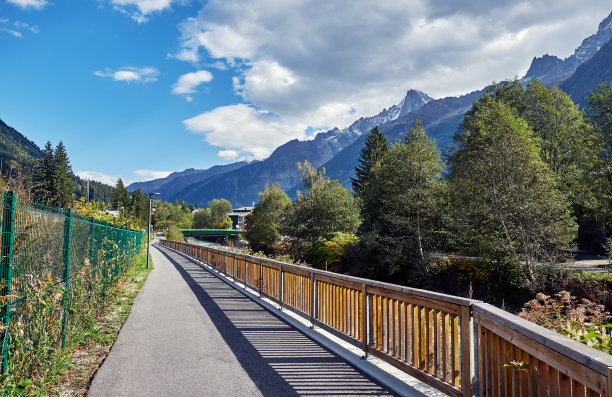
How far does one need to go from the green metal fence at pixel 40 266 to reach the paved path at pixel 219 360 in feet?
3.03

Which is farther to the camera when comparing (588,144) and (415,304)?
(588,144)

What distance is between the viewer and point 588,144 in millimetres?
28375

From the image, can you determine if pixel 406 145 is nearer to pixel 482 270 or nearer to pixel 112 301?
pixel 482 270

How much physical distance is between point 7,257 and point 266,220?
54.4 m

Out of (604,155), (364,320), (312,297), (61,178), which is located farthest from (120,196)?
(364,320)

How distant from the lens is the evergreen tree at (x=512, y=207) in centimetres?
2072

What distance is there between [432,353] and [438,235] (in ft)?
81.8

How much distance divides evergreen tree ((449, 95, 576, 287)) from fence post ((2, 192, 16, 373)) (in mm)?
21872

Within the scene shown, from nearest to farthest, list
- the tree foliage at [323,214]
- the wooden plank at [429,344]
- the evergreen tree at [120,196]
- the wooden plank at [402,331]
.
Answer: the wooden plank at [429,344]
the wooden plank at [402,331]
the tree foliage at [323,214]
the evergreen tree at [120,196]

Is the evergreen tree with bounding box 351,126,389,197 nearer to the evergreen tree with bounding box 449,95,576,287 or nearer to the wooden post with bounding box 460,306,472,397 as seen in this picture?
the evergreen tree with bounding box 449,95,576,287

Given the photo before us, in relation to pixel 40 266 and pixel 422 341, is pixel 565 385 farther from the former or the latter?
pixel 40 266

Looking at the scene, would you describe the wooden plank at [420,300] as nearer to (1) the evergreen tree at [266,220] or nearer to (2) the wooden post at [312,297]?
(2) the wooden post at [312,297]

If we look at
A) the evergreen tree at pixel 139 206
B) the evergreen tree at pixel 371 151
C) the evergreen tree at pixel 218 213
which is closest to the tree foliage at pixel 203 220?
the evergreen tree at pixel 218 213

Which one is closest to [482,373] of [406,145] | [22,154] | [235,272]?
[235,272]
